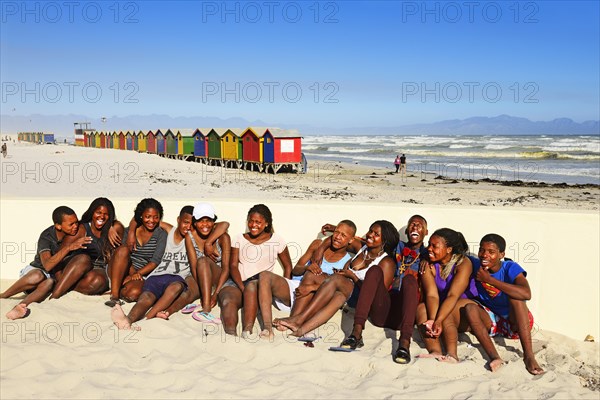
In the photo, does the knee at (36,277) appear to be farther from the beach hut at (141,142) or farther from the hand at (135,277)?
the beach hut at (141,142)

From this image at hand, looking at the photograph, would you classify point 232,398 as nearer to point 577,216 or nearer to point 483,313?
point 483,313

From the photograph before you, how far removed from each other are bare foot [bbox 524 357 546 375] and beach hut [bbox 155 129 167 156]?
110ft

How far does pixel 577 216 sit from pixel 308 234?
2.36 metres

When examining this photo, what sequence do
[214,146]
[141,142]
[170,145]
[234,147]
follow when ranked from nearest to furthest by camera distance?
1. [234,147]
2. [214,146]
3. [170,145]
4. [141,142]

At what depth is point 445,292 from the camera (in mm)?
3803

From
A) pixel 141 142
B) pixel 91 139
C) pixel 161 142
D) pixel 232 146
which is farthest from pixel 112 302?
pixel 91 139

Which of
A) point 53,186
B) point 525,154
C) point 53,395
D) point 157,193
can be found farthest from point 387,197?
point 525,154

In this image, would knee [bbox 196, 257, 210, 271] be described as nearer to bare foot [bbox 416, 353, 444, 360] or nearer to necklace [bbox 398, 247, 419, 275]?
necklace [bbox 398, 247, 419, 275]

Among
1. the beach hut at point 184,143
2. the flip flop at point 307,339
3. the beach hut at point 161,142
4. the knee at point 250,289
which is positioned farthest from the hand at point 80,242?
the beach hut at point 161,142

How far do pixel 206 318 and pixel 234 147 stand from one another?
2391 centimetres

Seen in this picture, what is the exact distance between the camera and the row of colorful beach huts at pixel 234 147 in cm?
2502

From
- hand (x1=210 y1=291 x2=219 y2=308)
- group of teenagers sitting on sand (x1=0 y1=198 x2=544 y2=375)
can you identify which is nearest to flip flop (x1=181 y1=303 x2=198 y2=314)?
group of teenagers sitting on sand (x1=0 y1=198 x2=544 y2=375)

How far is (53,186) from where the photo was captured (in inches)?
647

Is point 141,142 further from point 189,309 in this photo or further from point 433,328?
point 433,328
